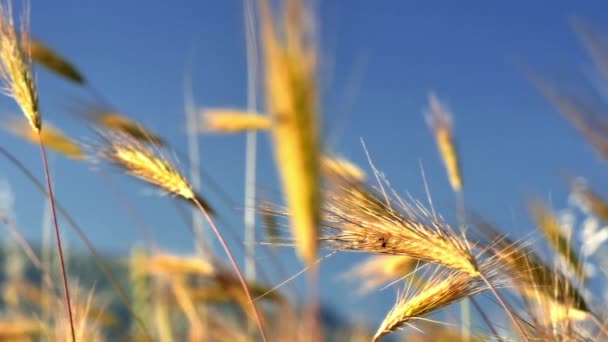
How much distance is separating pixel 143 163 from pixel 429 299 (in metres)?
0.74

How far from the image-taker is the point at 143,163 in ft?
7.00

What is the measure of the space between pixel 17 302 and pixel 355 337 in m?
2.28

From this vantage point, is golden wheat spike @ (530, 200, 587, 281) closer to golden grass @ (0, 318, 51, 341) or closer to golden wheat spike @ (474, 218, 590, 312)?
golden wheat spike @ (474, 218, 590, 312)

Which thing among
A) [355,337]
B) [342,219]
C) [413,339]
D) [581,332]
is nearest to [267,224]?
[342,219]

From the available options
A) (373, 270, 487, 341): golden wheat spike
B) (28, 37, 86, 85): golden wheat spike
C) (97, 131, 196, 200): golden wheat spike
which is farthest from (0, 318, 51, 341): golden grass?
(373, 270, 487, 341): golden wheat spike

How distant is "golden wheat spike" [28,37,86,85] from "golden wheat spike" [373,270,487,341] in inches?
65.6

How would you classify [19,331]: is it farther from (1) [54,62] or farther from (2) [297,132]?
(2) [297,132]

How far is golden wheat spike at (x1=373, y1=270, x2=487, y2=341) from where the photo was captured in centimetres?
182

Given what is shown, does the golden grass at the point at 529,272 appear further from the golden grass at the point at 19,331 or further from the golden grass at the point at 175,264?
the golden grass at the point at 19,331

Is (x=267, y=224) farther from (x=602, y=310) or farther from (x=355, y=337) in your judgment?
(x=355, y=337)

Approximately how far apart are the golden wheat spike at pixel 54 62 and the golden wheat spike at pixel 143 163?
2.98 feet

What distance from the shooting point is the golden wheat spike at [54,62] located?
3.07 metres

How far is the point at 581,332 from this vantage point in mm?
1886

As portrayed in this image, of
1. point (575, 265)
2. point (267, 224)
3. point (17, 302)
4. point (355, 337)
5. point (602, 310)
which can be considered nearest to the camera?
point (267, 224)
